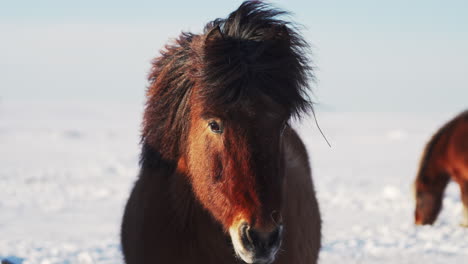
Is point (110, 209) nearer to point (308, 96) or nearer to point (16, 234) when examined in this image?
point (16, 234)

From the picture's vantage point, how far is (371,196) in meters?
13.0

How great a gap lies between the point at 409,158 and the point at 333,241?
15976 mm

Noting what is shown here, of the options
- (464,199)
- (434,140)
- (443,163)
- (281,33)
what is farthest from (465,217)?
(281,33)

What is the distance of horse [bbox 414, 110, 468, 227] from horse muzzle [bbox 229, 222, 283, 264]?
349 inches

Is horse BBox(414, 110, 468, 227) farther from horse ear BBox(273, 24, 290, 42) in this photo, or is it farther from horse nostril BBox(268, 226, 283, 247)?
horse nostril BBox(268, 226, 283, 247)

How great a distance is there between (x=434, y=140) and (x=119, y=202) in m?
6.74

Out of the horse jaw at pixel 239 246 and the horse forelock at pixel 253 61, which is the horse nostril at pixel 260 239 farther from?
the horse forelock at pixel 253 61

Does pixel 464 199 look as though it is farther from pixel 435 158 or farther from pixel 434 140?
pixel 434 140

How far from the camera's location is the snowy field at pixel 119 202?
23.7ft

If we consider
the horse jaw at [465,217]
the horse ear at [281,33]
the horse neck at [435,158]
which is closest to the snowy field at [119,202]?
the horse jaw at [465,217]

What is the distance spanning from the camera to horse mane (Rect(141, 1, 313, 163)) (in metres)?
2.61

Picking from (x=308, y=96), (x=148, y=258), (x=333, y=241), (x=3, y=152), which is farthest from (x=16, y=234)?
(x=3, y=152)

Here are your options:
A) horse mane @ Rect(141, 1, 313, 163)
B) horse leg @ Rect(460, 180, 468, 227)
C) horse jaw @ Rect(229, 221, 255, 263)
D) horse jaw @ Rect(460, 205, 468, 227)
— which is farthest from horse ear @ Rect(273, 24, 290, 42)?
horse jaw @ Rect(460, 205, 468, 227)

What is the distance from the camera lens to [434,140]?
11078 mm
